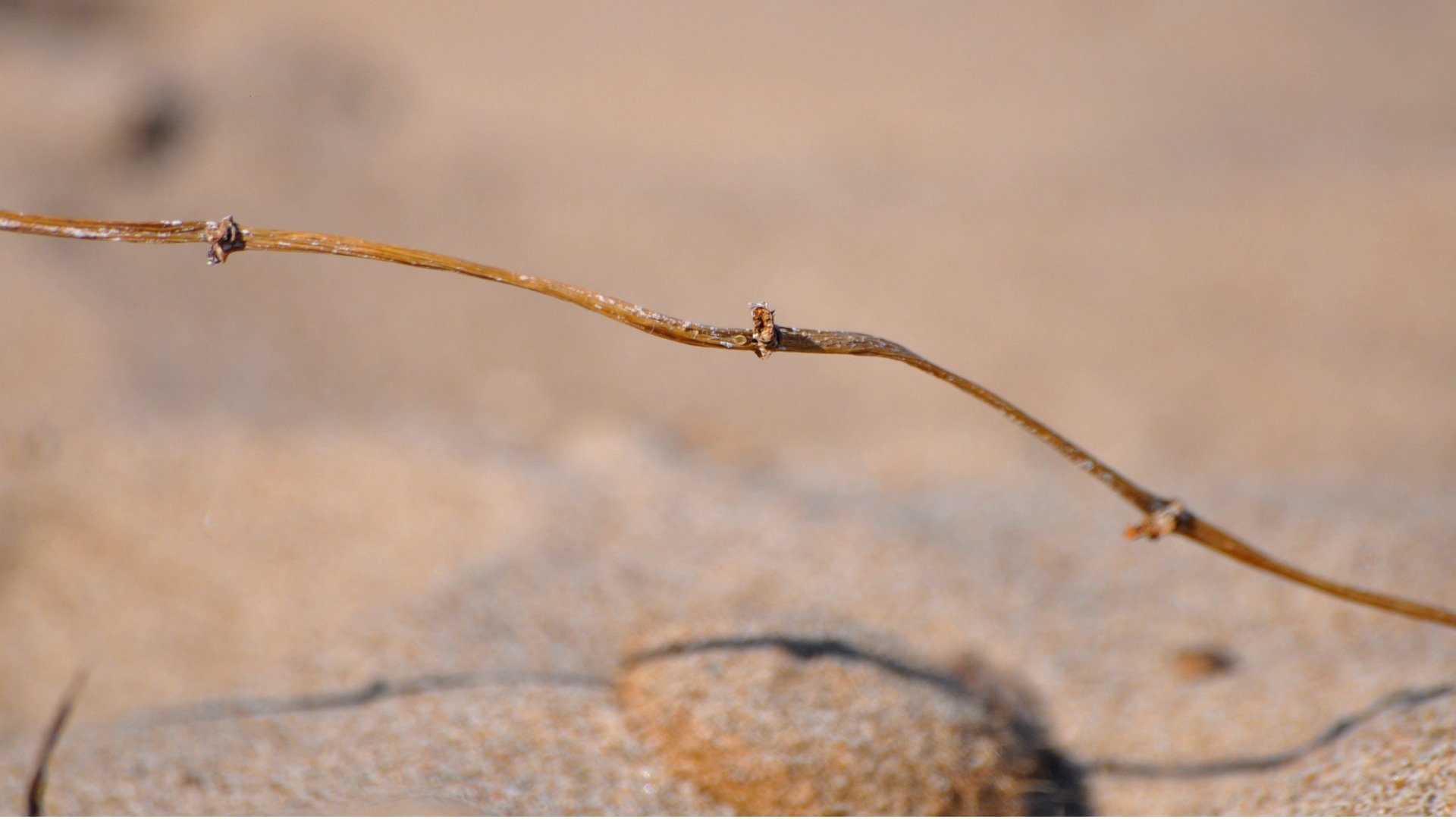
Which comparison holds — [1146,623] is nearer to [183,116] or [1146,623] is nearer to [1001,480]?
[1001,480]

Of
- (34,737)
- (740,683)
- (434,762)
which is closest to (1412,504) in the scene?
(740,683)

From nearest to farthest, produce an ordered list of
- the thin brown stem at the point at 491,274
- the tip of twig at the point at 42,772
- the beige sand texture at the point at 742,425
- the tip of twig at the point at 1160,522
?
1. the thin brown stem at the point at 491,274
2. the tip of twig at the point at 1160,522
3. the tip of twig at the point at 42,772
4. the beige sand texture at the point at 742,425

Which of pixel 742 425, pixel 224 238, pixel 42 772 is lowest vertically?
pixel 42 772

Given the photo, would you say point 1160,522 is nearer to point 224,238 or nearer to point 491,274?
point 491,274

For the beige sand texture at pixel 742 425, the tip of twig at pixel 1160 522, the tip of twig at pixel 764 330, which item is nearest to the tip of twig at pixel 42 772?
the beige sand texture at pixel 742 425

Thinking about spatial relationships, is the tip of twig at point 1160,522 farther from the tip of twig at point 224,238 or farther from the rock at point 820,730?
the tip of twig at point 224,238

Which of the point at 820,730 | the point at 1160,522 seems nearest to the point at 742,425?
the point at 820,730

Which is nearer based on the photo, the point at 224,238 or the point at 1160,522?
the point at 224,238
